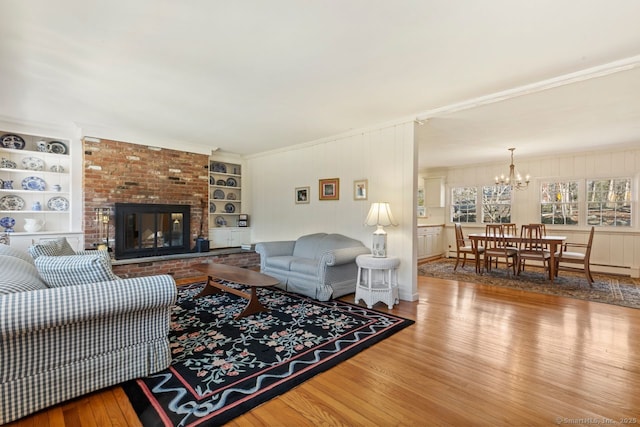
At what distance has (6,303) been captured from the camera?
1.57 meters

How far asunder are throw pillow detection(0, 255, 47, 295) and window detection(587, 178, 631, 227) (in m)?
8.43

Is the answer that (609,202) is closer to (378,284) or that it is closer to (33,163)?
(378,284)

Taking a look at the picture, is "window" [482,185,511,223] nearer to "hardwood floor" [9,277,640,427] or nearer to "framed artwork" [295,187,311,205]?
"hardwood floor" [9,277,640,427]

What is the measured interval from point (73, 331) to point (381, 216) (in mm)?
3180

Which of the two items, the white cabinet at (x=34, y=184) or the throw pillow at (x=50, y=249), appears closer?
the throw pillow at (x=50, y=249)

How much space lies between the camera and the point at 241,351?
8.14 feet

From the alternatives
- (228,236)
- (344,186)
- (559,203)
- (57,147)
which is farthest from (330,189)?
(559,203)

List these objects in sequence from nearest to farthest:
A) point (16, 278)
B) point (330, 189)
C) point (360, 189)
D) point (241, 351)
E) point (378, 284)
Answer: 1. point (16, 278)
2. point (241, 351)
3. point (378, 284)
4. point (360, 189)
5. point (330, 189)

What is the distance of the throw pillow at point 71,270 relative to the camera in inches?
79.9

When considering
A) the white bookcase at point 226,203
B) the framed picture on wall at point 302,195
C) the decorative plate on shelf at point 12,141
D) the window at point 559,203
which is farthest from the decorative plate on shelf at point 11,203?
the window at point 559,203

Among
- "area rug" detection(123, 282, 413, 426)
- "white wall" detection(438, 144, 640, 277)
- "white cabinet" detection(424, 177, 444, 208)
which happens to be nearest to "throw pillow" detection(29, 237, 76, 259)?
"area rug" detection(123, 282, 413, 426)

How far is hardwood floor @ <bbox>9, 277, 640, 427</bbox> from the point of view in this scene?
171 centimetres

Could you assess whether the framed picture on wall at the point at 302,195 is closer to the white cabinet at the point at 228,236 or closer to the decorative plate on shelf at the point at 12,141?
the white cabinet at the point at 228,236

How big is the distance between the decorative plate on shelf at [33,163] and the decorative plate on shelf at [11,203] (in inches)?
18.4
